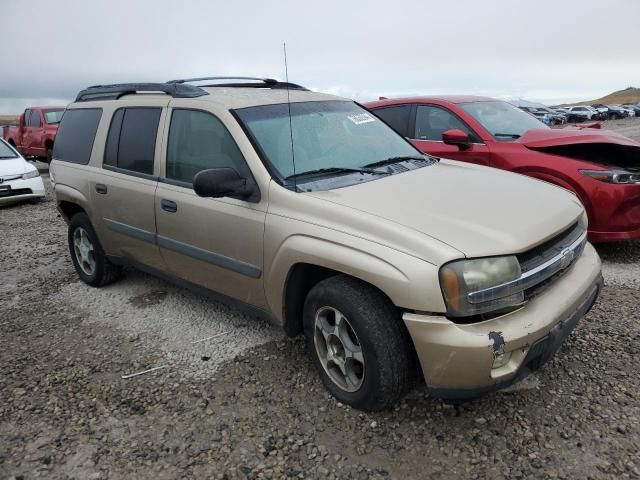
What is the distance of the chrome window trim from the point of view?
2.32m

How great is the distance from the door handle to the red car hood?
3.52 meters

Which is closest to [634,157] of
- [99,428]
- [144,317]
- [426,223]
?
[426,223]

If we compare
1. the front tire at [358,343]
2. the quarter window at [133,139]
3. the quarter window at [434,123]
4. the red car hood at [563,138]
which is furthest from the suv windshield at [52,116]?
the front tire at [358,343]

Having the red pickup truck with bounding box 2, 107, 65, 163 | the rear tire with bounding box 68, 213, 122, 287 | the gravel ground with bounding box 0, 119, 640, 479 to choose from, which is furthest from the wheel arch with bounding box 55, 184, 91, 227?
the red pickup truck with bounding box 2, 107, 65, 163

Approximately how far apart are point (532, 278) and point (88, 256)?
12.9 ft

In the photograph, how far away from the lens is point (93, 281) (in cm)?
484

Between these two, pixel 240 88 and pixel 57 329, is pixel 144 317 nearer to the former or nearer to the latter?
pixel 57 329

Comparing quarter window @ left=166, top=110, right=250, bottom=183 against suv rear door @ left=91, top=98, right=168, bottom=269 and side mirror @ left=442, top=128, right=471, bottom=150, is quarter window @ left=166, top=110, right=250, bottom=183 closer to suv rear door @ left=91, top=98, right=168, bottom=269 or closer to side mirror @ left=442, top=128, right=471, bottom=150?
suv rear door @ left=91, top=98, right=168, bottom=269

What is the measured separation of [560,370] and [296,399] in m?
1.57

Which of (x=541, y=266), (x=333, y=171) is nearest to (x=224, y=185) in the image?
(x=333, y=171)

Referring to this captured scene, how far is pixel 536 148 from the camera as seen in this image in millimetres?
5152

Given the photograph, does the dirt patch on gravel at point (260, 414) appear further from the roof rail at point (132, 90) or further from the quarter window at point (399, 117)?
the quarter window at point (399, 117)

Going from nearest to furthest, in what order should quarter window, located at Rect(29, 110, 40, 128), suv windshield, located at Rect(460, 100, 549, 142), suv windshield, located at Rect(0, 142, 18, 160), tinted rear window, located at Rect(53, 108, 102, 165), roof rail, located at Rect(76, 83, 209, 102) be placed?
roof rail, located at Rect(76, 83, 209, 102), tinted rear window, located at Rect(53, 108, 102, 165), suv windshield, located at Rect(460, 100, 549, 142), suv windshield, located at Rect(0, 142, 18, 160), quarter window, located at Rect(29, 110, 40, 128)

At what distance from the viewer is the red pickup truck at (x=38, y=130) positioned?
47.4ft
